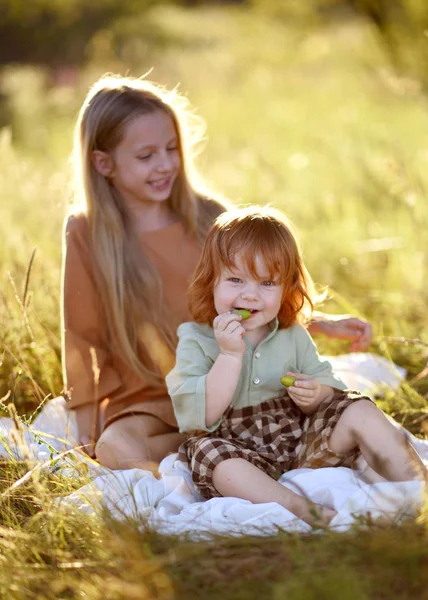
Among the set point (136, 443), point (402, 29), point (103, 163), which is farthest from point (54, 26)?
point (136, 443)

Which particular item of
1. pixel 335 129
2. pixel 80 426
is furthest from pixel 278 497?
pixel 335 129

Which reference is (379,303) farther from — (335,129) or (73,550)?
(335,129)

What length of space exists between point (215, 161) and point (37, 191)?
2.92 meters

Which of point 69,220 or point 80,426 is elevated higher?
point 69,220

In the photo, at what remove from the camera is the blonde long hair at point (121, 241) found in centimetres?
311

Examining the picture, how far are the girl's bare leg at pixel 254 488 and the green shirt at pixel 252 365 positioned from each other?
17cm

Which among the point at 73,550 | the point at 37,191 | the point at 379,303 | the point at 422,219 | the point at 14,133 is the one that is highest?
the point at 14,133

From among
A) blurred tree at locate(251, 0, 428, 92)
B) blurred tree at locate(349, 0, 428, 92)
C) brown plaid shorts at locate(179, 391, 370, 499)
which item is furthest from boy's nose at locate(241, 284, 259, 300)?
blurred tree at locate(349, 0, 428, 92)

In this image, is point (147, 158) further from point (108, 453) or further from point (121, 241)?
point (108, 453)

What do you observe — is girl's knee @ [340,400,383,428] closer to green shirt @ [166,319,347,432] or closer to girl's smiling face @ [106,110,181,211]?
green shirt @ [166,319,347,432]

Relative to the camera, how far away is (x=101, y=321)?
3178 millimetres

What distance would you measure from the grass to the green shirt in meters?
0.36

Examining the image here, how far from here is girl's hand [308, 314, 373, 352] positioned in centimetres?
301

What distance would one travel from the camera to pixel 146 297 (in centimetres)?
315
